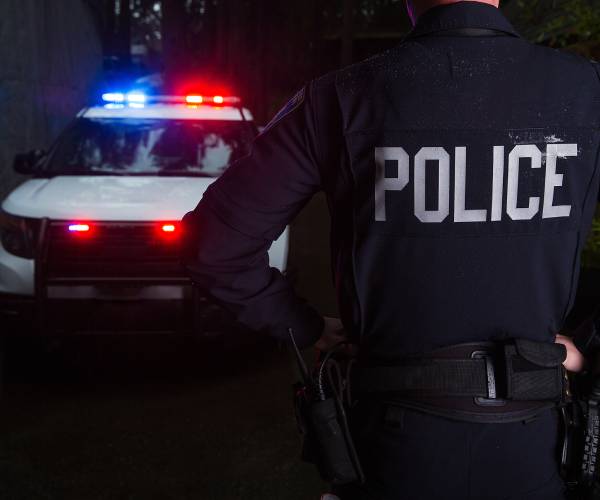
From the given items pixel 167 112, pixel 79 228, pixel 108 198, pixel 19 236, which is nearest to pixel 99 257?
pixel 79 228

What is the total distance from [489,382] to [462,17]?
0.72 metres

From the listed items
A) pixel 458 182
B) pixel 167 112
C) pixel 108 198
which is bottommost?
pixel 108 198

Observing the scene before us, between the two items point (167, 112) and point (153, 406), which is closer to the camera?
point (153, 406)

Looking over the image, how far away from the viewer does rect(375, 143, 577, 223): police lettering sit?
156 cm

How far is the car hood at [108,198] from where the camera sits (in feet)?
15.8

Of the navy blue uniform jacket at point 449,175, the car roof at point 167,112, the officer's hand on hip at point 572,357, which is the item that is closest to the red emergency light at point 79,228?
the car roof at point 167,112

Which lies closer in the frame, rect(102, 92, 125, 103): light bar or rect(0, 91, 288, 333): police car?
rect(0, 91, 288, 333): police car

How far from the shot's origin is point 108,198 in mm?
5008

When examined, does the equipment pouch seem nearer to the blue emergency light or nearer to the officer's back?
the officer's back

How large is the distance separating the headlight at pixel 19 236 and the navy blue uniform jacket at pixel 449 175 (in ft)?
11.6

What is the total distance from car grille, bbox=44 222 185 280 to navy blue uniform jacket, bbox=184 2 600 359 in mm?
3240

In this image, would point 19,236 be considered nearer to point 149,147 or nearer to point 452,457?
point 149,147

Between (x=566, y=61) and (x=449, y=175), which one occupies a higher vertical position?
(x=566, y=61)


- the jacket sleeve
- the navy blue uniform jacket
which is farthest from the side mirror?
the navy blue uniform jacket
